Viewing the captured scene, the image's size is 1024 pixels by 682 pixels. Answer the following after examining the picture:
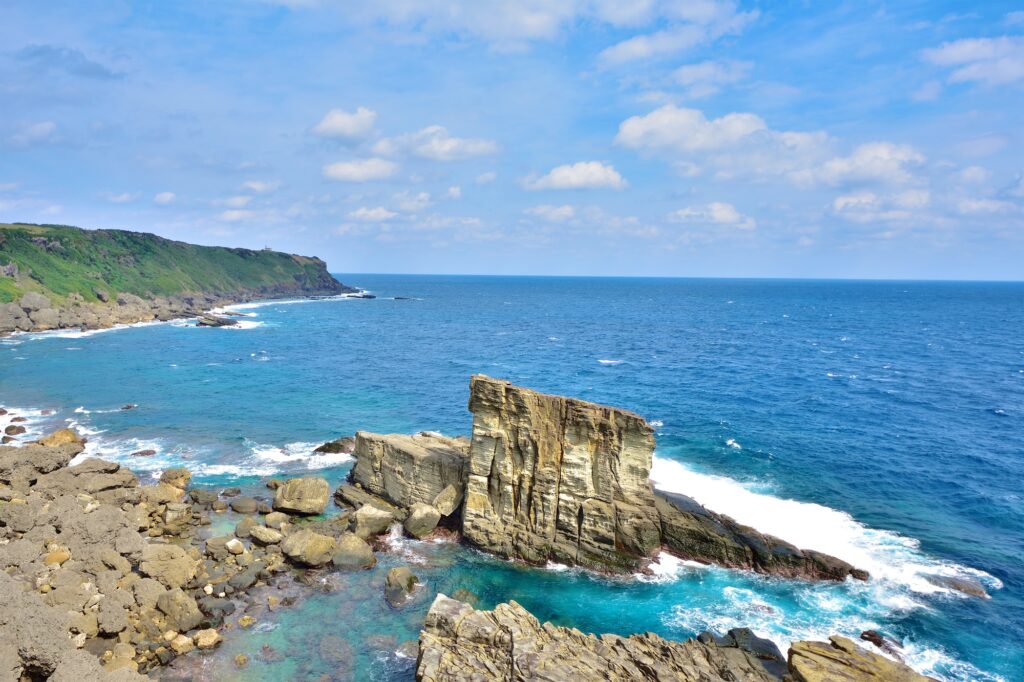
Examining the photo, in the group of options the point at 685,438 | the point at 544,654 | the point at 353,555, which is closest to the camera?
the point at 544,654

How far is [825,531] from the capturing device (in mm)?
38094

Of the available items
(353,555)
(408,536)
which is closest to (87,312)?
(408,536)

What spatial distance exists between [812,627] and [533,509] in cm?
1667

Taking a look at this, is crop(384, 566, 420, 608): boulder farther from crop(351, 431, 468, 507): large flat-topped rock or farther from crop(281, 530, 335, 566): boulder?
crop(351, 431, 468, 507): large flat-topped rock

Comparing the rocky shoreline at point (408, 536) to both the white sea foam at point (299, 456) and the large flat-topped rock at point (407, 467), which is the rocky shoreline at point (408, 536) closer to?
the large flat-topped rock at point (407, 467)

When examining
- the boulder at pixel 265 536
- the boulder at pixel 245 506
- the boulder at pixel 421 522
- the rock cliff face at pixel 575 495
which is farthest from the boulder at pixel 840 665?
the boulder at pixel 245 506

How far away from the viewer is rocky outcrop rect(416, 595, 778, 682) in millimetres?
21734

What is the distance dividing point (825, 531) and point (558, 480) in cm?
1876

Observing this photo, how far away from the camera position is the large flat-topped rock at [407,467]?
4016cm

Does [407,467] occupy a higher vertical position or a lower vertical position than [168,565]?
higher

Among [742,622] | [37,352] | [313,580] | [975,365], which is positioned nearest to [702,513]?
[742,622]

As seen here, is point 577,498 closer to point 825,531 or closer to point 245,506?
point 825,531

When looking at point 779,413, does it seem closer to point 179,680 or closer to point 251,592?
point 251,592

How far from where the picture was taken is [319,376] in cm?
8294
